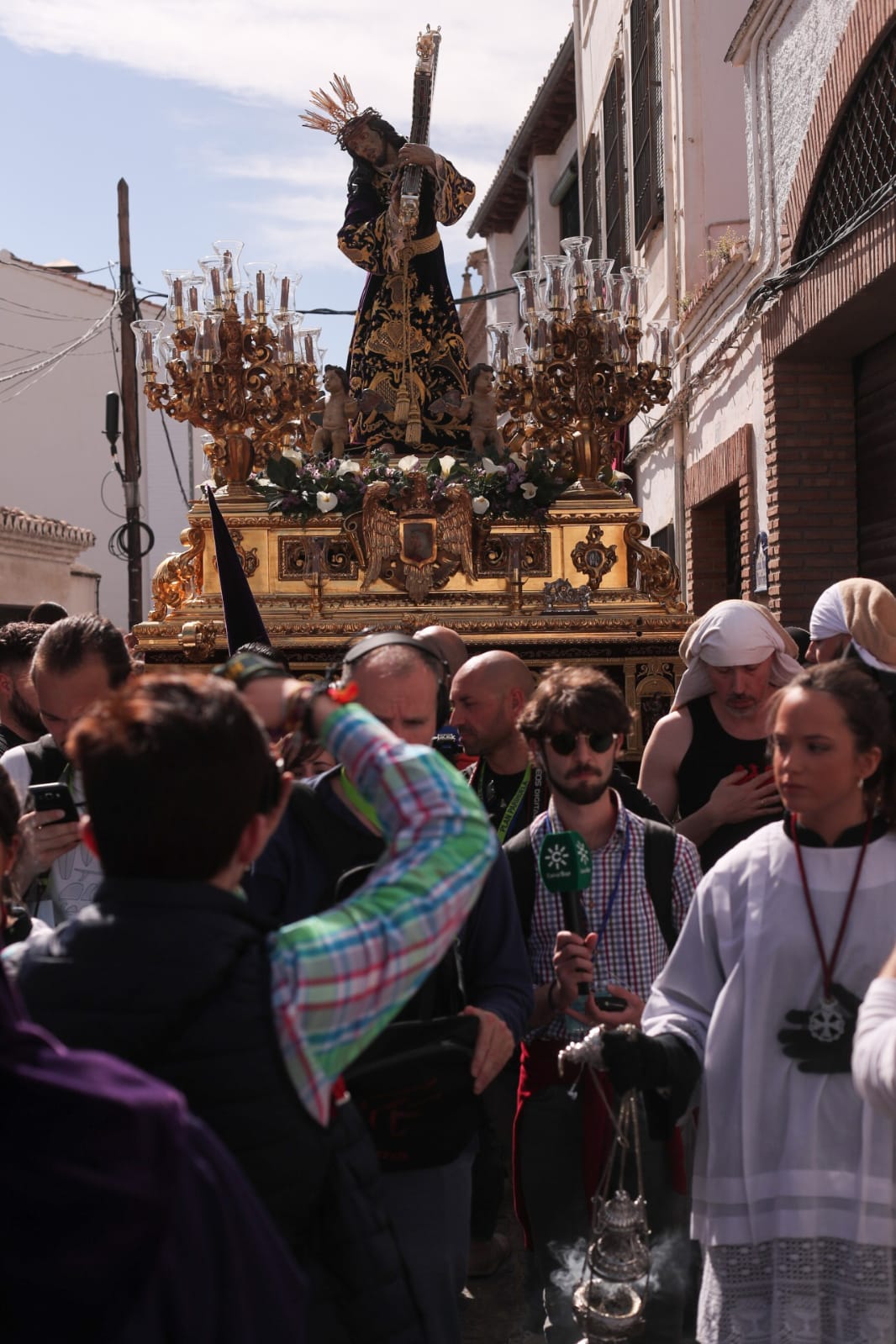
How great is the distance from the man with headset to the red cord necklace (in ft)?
1.87

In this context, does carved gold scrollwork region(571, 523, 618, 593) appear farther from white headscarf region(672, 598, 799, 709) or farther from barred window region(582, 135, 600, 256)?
barred window region(582, 135, 600, 256)

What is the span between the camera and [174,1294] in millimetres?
1414

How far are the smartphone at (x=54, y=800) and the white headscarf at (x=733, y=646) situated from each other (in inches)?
79.2

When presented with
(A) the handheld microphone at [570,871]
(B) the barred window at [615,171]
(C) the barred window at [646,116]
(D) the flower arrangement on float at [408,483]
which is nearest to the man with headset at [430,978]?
(A) the handheld microphone at [570,871]

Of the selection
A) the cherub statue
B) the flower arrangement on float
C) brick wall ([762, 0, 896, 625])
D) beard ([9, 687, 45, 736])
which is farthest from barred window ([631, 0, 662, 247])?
beard ([9, 687, 45, 736])

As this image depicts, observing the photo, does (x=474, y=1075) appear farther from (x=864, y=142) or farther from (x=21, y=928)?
(x=864, y=142)

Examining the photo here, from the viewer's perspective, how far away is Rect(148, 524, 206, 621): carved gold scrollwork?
8.85 meters

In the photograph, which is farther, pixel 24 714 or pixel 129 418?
pixel 129 418

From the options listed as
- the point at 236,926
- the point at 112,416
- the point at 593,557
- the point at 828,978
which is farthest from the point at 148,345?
the point at 112,416

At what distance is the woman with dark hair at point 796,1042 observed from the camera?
2607mm

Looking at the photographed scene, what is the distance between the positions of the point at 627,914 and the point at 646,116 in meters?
13.3

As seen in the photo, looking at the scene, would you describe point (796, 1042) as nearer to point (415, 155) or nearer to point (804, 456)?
point (804, 456)

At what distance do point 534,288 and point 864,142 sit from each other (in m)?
2.12

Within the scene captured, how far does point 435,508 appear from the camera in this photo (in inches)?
345
